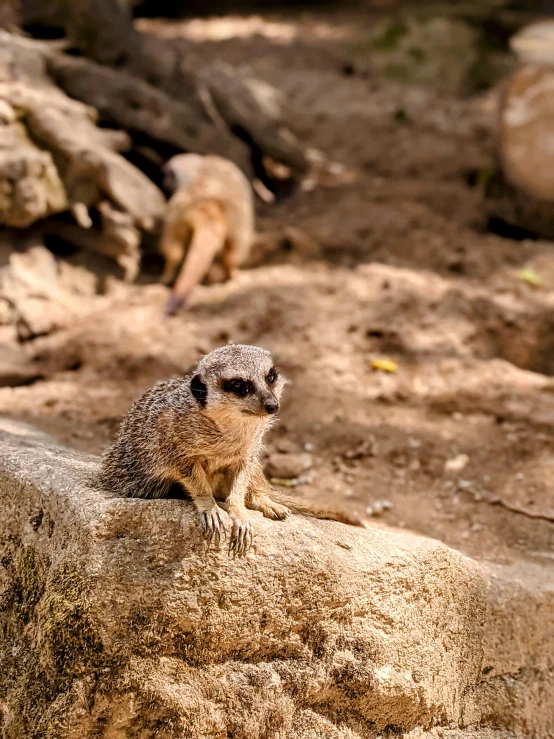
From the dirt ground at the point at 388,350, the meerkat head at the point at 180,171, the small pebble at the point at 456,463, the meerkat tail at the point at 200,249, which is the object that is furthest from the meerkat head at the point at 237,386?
the meerkat head at the point at 180,171

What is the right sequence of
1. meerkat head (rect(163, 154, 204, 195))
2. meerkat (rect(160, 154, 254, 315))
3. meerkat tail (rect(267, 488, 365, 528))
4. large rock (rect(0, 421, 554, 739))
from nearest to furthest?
1. large rock (rect(0, 421, 554, 739))
2. meerkat tail (rect(267, 488, 365, 528))
3. meerkat (rect(160, 154, 254, 315))
4. meerkat head (rect(163, 154, 204, 195))

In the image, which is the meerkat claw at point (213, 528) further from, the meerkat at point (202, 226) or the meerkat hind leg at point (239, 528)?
the meerkat at point (202, 226)

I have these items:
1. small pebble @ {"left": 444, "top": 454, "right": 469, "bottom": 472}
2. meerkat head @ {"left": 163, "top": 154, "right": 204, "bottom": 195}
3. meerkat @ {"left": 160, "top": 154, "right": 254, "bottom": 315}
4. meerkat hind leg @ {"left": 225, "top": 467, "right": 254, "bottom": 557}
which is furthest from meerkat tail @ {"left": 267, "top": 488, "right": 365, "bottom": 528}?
meerkat head @ {"left": 163, "top": 154, "right": 204, "bottom": 195}

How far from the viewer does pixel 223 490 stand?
2.45 m

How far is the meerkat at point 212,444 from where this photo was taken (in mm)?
2232

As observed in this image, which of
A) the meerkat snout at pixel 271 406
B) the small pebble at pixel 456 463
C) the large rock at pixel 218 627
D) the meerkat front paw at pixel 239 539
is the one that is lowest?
the small pebble at pixel 456 463

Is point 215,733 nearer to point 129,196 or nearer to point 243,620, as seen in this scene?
point 243,620

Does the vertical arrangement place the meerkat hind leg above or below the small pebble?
above

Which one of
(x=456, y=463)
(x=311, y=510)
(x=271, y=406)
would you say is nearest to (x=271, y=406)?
(x=271, y=406)

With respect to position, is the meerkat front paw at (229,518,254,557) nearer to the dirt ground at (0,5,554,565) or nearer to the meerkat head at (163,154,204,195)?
the dirt ground at (0,5,554,565)

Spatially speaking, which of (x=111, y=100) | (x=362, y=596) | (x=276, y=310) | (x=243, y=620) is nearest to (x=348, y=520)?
(x=362, y=596)

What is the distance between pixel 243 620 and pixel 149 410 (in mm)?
696

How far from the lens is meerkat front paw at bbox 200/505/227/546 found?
2137 mm

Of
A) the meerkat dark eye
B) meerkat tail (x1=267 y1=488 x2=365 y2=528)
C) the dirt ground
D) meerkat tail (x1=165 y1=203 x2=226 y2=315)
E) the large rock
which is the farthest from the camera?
meerkat tail (x1=165 y1=203 x2=226 y2=315)
